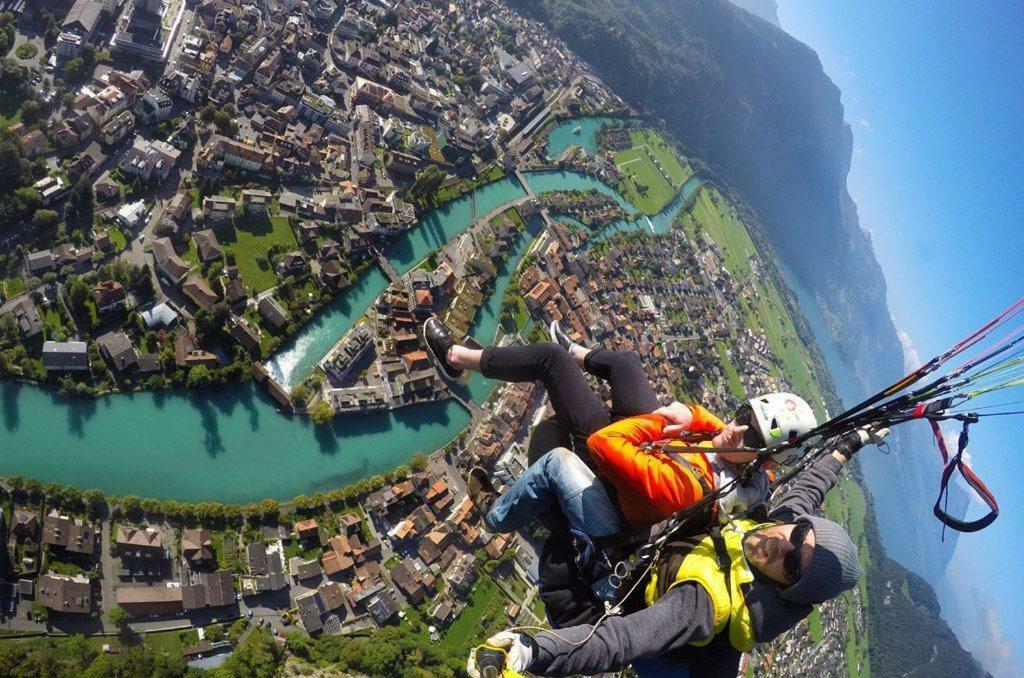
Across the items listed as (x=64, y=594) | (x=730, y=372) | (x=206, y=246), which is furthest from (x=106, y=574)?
(x=730, y=372)

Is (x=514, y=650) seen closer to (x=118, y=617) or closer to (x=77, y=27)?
(x=118, y=617)

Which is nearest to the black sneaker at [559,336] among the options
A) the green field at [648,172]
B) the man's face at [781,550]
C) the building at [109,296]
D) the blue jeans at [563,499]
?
the blue jeans at [563,499]

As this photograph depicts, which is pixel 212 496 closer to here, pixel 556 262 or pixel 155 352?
pixel 155 352

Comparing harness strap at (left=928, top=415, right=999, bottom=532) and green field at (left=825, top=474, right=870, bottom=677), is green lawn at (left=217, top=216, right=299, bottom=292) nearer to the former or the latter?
harness strap at (left=928, top=415, right=999, bottom=532)

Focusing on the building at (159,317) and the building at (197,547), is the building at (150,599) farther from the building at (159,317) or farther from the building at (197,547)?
the building at (159,317)

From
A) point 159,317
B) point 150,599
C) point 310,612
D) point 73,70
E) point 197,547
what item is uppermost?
point 73,70

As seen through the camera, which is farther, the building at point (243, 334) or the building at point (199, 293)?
the building at point (243, 334)

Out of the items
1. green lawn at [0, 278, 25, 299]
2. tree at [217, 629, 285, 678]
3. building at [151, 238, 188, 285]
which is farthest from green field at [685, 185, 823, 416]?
green lawn at [0, 278, 25, 299]
